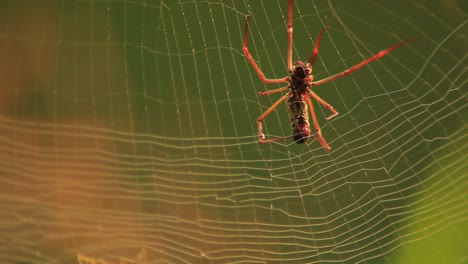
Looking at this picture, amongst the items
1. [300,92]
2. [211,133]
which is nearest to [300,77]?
[300,92]

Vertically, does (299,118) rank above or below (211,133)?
below

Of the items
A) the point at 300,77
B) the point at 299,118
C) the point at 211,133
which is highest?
the point at 211,133

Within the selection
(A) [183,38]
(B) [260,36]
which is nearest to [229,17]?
(B) [260,36]

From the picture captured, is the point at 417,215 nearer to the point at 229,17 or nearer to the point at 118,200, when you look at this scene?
the point at 229,17

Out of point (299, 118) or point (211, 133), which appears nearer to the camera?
point (299, 118)

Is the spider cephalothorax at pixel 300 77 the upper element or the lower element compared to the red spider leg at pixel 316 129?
upper

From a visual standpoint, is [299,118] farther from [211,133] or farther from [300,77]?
[211,133]
